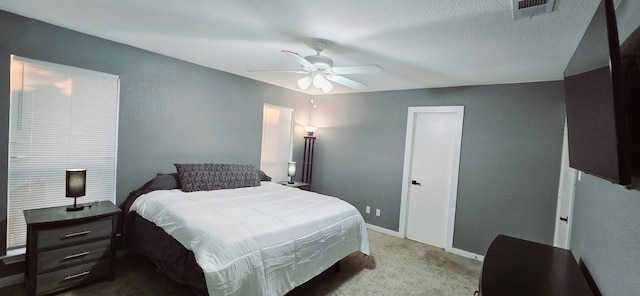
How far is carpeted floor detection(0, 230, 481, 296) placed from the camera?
242cm

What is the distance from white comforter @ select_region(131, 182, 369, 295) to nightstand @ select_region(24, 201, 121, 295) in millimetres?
351

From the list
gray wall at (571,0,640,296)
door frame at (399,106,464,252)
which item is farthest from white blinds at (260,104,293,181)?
gray wall at (571,0,640,296)

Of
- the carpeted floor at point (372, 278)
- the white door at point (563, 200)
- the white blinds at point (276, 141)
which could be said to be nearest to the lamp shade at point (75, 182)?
the carpeted floor at point (372, 278)

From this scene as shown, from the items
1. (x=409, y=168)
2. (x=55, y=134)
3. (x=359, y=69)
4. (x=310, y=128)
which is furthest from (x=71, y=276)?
(x=409, y=168)

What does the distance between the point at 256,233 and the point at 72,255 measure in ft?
5.39

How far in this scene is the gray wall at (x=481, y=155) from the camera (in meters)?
3.22

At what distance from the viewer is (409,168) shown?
4266 mm

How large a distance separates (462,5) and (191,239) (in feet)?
7.86

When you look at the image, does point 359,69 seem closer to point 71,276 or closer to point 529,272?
point 529,272

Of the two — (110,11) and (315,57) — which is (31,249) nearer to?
(110,11)

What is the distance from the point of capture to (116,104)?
9.53 ft

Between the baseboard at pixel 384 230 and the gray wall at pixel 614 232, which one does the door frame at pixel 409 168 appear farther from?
the gray wall at pixel 614 232

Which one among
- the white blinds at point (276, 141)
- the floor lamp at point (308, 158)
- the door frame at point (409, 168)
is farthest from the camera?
the floor lamp at point (308, 158)

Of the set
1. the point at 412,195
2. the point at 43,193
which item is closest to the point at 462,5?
the point at 412,195
